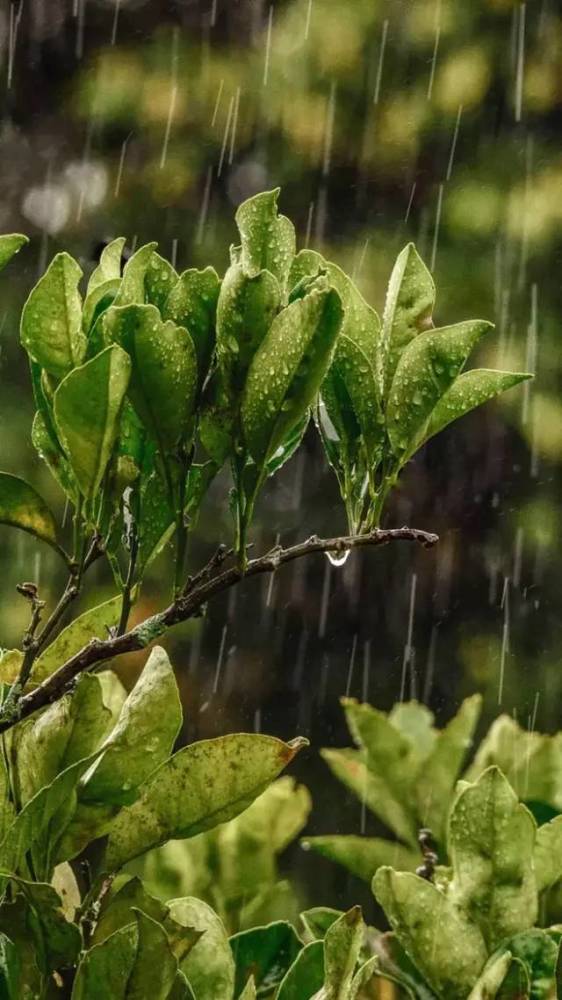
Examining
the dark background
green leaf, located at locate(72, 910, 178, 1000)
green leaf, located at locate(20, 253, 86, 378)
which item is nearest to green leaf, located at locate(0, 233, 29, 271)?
green leaf, located at locate(20, 253, 86, 378)

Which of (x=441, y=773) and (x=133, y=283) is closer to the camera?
(x=133, y=283)

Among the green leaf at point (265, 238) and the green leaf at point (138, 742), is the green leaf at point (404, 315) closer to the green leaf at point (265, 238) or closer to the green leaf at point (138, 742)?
the green leaf at point (265, 238)

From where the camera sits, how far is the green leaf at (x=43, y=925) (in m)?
0.48

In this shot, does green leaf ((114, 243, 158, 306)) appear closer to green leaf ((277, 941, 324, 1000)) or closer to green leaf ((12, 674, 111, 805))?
green leaf ((12, 674, 111, 805))

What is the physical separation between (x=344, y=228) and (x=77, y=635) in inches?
89.4

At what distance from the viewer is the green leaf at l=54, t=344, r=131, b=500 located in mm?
452

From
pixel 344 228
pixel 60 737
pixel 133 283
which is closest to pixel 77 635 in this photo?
pixel 60 737

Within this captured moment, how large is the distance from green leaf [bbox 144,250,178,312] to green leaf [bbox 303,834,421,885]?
369 millimetres

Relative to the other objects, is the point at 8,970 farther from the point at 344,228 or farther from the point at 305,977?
the point at 344,228

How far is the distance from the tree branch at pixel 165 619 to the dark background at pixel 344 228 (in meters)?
2.05

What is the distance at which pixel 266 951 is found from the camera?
1.98 feet

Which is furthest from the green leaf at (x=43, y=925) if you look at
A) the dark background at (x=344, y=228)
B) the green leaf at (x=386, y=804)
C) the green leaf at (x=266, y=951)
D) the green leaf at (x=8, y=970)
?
the dark background at (x=344, y=228)

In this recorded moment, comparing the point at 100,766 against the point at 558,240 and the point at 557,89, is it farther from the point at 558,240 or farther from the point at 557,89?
the point at 557,89

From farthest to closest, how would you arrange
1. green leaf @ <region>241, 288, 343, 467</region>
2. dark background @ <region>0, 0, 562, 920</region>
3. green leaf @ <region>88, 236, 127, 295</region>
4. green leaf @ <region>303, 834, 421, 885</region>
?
dark background @ <region>0, 0, 562, 920</region>, green leaf @ <region>303, 834, 421, 885</region>, green leaf @ <region>88, 236, 127, 295</region>, green leaf @ <region>241, 288, 343, 467</region>
